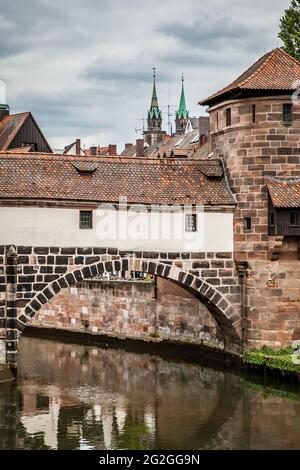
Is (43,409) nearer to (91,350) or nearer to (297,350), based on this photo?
(297,350)

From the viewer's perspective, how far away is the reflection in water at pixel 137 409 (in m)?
21.7

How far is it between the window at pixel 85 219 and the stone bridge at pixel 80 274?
0.69 m

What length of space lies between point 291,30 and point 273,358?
52.9 feet

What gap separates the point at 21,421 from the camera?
2361 cm

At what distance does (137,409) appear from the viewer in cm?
2522

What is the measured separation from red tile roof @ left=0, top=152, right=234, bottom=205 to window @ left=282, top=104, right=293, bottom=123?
8.53 feet

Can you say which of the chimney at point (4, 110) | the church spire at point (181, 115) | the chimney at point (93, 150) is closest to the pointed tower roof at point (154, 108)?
the church spire at point (181, 115)

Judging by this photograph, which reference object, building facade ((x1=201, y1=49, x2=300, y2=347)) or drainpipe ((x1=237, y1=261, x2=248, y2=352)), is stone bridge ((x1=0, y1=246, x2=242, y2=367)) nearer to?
drainpipe ((x1=237, y1=261, x2=248, y2=352))

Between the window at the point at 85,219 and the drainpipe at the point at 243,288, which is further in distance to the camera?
the drainpipe at the point at 243,288

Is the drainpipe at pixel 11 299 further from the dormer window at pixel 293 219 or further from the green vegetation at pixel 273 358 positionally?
the dormer window at pixel 293 219
